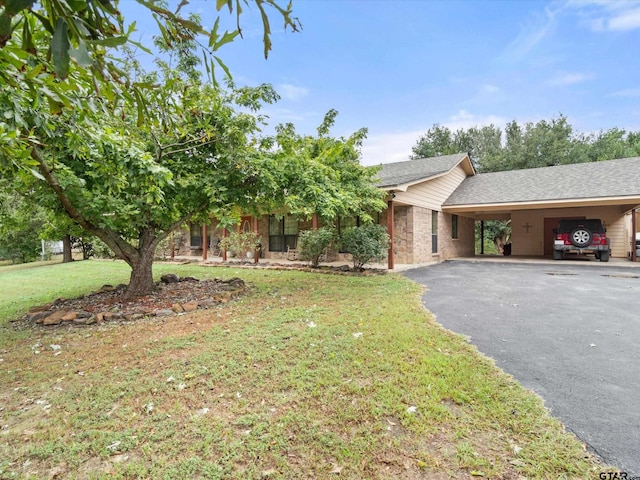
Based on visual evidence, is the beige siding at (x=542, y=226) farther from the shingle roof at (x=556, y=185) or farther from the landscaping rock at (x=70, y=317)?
the landscaping rock at (x=70, y=317)

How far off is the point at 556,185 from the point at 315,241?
11.1 metres

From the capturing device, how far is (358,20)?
26.2 feet

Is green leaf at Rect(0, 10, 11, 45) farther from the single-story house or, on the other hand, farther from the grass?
the single-story house

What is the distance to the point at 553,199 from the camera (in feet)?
39.9

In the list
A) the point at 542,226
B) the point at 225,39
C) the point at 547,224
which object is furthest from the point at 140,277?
the point at 547,224

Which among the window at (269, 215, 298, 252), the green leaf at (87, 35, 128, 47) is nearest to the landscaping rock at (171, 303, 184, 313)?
the green leaf at (87, 35, 128, 47)

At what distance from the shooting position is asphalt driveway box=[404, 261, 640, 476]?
2252 millimetres

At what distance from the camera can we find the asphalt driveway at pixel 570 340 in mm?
2252

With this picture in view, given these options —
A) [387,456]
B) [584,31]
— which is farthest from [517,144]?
[387,456]

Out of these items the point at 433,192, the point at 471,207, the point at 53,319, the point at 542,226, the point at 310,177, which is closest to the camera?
the point at 53,319

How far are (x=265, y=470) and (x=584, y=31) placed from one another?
16.3 m

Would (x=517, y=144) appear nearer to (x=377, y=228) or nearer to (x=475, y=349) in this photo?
(x=377, y=228)

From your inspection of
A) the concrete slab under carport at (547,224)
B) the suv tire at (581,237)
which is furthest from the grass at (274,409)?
the concrete slab under carport at (547,224)

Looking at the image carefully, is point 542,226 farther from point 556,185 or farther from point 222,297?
point 222,297
